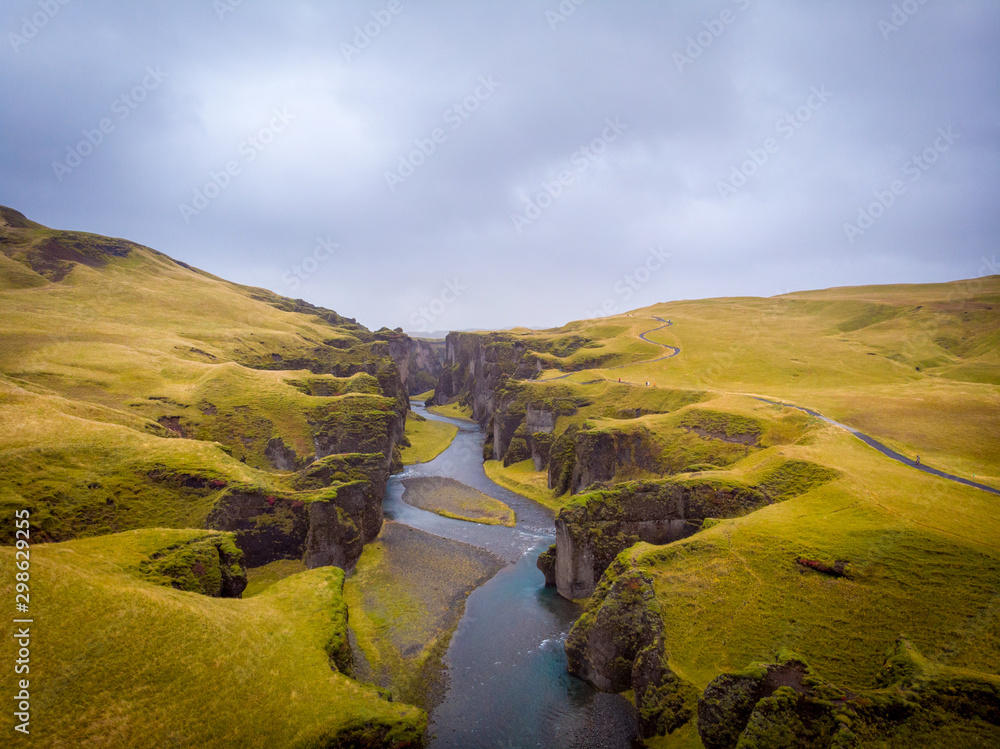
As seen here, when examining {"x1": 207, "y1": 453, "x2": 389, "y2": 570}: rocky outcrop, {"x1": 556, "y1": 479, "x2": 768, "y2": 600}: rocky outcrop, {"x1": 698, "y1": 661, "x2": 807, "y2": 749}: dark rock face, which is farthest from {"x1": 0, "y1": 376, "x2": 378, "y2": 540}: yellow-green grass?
{"x1": 698, "y1": 661, "x2": 807, "y2": 749}: dark rock face

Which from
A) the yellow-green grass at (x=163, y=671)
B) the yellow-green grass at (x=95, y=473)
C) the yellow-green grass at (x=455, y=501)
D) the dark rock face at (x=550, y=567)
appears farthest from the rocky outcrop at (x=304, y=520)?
the dark rock face at (x=550, y=567)

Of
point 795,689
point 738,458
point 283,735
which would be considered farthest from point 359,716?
point 738,458

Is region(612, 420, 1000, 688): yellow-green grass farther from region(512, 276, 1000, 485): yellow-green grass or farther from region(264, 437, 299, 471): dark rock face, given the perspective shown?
region(264, 437, 299, 471): dark rock face

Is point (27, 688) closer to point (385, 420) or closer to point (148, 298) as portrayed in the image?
point (385, 420)

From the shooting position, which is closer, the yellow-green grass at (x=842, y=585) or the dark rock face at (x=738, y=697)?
the dark rock face at (x=738, y=697)

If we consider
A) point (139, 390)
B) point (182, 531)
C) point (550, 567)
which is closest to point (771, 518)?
point (550, 567)

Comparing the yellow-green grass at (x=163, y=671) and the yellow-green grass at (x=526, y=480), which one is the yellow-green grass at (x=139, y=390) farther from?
the yellow-green grass at (x=526, y=480)

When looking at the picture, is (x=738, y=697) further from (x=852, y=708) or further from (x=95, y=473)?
(x=95, y=473)

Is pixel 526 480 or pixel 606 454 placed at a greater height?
pixel 606 454
